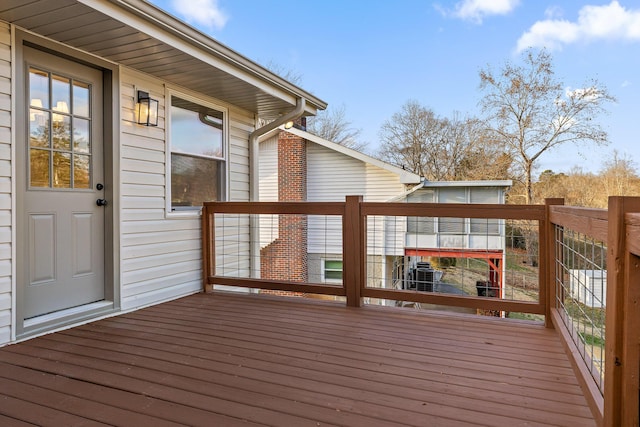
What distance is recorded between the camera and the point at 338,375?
211 centimetres

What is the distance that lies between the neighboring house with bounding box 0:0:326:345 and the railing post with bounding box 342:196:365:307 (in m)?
1.67

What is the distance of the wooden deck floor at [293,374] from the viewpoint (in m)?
1.72

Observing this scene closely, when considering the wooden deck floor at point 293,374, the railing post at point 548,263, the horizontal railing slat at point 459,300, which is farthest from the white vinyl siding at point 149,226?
the railing post at point 548,263

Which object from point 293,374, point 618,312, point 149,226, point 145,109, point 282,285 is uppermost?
point 145,109

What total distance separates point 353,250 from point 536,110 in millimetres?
12474

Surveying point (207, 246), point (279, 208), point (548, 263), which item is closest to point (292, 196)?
point (207, 246)

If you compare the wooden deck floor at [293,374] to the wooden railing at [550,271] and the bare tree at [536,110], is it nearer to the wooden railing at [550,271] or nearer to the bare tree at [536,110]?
the wooden railing at [550,271]

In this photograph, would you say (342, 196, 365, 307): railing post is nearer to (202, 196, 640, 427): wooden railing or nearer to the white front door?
(202, 196, 640, 427): wooden railing

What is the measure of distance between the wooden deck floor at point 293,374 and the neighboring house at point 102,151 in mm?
399

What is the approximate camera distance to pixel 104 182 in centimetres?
329

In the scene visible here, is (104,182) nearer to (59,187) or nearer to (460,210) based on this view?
(59,187)

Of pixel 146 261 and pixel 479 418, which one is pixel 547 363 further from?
pixel 146 261

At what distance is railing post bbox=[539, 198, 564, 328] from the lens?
2814mm

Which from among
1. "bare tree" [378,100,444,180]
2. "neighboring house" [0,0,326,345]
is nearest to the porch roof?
"neighboring house" [0,0,326,345]
